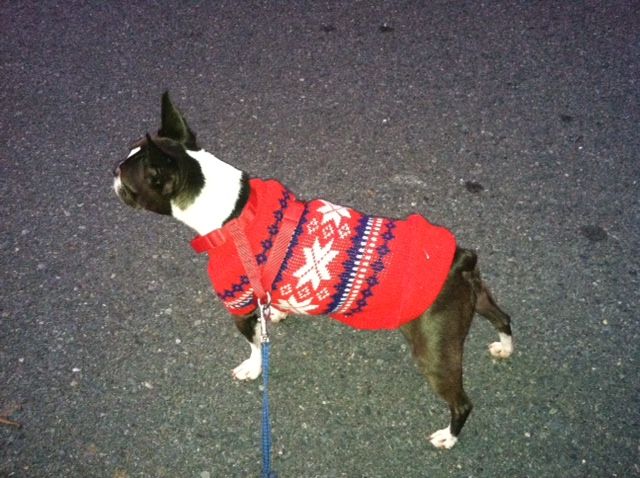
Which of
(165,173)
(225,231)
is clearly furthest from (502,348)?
(165,173)

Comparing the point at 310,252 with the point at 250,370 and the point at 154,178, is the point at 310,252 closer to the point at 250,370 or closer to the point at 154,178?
the point at 154,178

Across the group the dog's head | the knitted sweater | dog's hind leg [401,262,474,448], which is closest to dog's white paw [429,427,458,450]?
dog's hind leg [401,262,474,448]

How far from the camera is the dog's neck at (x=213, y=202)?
7.77ft

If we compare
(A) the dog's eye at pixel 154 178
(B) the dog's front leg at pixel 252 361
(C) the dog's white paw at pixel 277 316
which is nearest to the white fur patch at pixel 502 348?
(C) the dog's white paw at pixel 277 316

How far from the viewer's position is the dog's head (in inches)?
89.0

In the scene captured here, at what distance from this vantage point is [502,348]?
3.09 m

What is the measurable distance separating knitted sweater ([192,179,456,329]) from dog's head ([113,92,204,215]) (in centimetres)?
23

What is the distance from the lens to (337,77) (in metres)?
4.77

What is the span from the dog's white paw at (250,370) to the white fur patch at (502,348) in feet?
4.49

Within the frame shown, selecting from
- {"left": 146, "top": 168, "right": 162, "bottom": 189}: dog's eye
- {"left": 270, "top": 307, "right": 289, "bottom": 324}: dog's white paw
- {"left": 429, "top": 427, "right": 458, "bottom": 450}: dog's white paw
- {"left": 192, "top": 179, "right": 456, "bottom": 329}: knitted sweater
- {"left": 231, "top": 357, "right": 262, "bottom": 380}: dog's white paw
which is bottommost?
{"left": 429, "top": 427, "right": 458, "bottom": 450}: dog's white paw

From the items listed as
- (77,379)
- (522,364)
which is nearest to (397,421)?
(522,364)

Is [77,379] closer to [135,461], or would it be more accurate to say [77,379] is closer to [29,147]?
[135,461]

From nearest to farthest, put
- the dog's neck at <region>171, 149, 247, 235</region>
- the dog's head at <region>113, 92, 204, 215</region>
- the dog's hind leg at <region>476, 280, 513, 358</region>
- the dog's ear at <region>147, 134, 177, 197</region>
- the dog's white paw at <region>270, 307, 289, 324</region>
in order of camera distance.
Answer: the dog's ear at <region>147, 134, 177, 197</region> < the dog's head at <region>113, 92, 204, 215</region> < the dog's neck at <region>171, 149, 247, 235</region> < the dog's hind leg at <region>476, 280, 513, 358</region> < the dog's white paw at <region>270, 307, 289, 324</region>

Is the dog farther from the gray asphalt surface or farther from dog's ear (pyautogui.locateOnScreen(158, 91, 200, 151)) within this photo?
the gray asphalt surface
